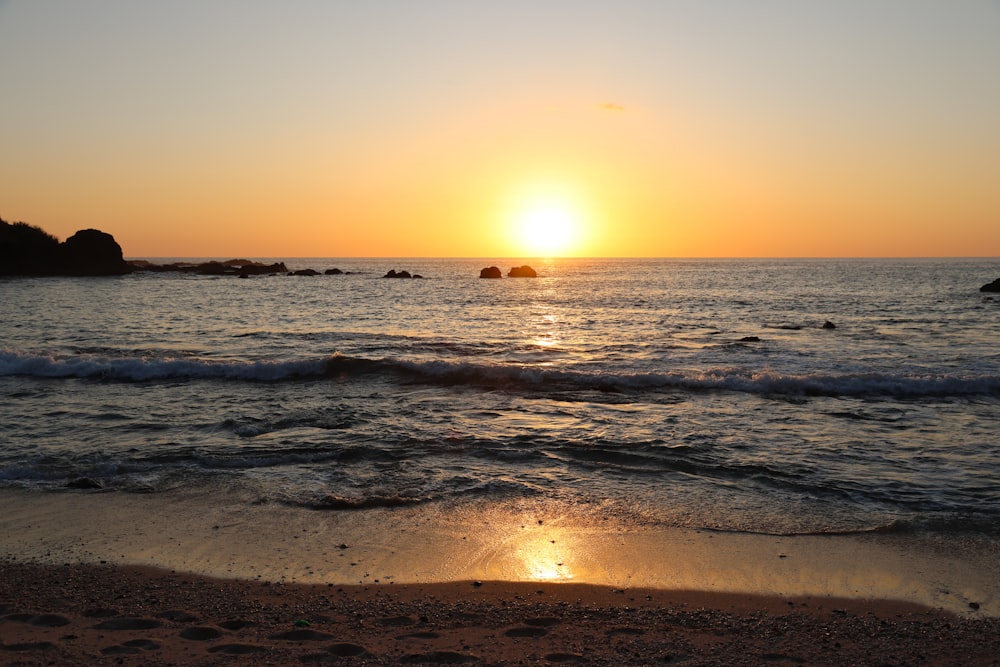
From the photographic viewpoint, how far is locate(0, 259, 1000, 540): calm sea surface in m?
9.65

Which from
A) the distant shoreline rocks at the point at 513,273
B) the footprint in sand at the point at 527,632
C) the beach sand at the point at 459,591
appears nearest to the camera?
the beach sand at the point at 459,591

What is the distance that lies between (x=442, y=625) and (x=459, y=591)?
72 centimetres

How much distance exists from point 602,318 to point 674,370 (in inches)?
893

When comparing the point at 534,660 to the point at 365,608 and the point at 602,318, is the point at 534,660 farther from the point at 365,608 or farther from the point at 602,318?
the point at 602,318

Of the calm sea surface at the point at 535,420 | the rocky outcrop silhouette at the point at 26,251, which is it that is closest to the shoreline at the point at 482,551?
the calm sea surface at the point at 535,420

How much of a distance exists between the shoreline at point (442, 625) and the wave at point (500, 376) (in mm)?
12487

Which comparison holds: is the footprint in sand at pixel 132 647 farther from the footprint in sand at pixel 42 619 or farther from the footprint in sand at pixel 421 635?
the footprint in sand at pixel 421 635

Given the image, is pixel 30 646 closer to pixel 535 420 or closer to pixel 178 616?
pixel 178 616

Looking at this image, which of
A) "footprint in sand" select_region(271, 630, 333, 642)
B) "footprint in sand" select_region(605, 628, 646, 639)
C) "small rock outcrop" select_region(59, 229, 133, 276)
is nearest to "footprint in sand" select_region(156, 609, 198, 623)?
"footprint in sand" select_region(271, 630, 333, 642)

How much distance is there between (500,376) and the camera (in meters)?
20.3

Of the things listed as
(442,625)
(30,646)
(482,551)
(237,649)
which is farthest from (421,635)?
(30,646)

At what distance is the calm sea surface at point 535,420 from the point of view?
380 inches

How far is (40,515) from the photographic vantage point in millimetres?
8484

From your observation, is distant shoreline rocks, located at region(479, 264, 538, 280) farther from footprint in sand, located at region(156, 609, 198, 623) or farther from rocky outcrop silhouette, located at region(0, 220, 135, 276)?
footprint in sand, located at region(156, 609, 198, 623)
